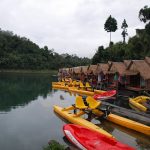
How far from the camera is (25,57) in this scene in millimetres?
103375

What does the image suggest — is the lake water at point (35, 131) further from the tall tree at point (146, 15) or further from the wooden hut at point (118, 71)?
the tall tree at point (146, 15)

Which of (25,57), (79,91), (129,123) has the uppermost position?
(25,57)

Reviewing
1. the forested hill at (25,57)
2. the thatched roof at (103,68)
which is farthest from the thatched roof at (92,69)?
the forested hill at (25,57)

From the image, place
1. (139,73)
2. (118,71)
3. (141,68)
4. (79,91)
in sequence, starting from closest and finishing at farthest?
(141,68) < (139,73) < (118,71) < (79,91)

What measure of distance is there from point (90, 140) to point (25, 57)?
308 feet

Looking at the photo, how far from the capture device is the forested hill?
319ft

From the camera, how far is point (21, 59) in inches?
3944

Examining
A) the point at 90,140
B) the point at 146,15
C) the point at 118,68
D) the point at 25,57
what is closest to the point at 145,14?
the point at 146,15

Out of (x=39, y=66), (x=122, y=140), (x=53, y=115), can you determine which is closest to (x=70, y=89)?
(x=53, y=115)

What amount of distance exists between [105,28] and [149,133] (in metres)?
57.7

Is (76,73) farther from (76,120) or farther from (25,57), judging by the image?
(25,57)

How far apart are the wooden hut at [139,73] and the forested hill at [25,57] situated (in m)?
69.1

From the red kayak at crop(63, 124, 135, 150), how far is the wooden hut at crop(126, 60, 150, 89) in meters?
14.8

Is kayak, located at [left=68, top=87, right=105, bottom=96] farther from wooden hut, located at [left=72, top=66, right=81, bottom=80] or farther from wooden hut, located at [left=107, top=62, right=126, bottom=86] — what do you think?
wooden hut, located at [left=72, top=66, right=81, bottom=80]
